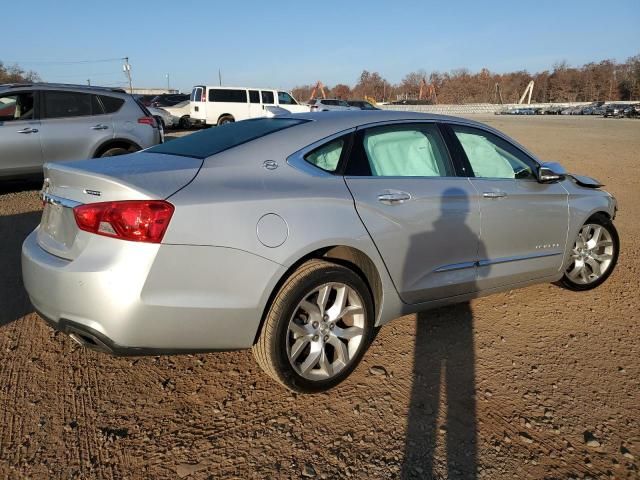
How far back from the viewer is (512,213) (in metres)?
3.59

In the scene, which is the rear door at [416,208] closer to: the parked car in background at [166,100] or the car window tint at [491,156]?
the car window tint at [491,156]

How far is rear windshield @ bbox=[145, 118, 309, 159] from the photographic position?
9.36 ft

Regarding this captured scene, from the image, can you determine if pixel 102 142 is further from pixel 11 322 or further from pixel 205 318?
pixel 205 318

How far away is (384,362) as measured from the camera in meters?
3.17

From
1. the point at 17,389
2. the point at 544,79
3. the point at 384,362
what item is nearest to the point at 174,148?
the point at 17,389

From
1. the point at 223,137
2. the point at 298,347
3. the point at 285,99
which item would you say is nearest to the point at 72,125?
the point at 223,137

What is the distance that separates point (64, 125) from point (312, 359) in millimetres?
6521

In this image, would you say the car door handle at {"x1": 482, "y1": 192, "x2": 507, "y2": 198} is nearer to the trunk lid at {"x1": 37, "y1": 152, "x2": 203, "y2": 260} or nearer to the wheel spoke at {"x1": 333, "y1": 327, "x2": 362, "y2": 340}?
the wheel spoke at {"x1": 333, "y1": 327, "x2": 362, "y2": 340}

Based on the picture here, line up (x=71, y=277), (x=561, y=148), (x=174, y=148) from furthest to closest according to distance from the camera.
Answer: (x=561, y=148) < (x=174, y=148) < (x=71, y=277)

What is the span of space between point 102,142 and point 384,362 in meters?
6.32

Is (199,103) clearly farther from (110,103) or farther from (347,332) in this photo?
(347,332)

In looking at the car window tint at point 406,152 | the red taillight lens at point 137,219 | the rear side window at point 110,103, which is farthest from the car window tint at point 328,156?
the rear side window at point 110,103

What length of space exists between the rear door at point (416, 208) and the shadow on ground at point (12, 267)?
9.10 ft

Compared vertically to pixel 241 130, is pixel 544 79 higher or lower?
higher
